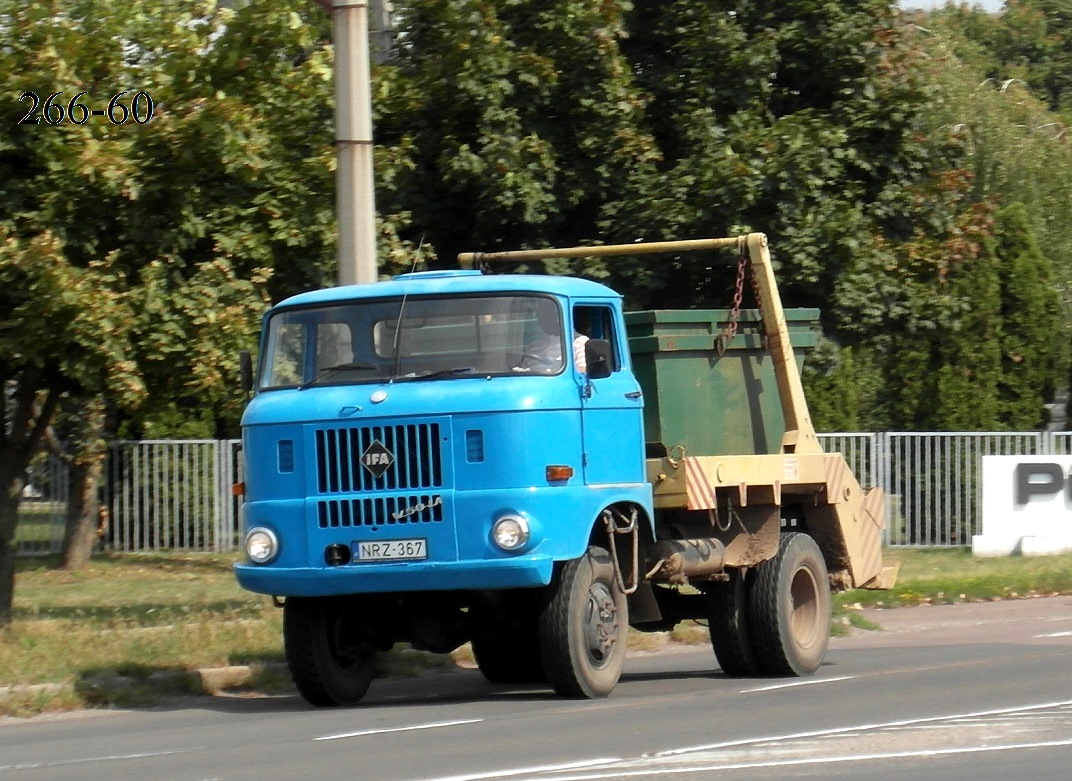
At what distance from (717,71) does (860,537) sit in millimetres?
8343

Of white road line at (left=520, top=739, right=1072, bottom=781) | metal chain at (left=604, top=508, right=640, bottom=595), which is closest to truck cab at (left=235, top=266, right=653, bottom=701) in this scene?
metal chain at (left=604, top=508, right=640, bottom=595)

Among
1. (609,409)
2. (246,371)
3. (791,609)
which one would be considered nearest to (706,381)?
(609,409)

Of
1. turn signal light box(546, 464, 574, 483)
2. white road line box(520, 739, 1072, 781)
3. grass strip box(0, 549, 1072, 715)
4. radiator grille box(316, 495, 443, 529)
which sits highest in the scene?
turn signal light box(546, 464, 574, 483)

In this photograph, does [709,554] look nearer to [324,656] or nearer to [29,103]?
[324,656]

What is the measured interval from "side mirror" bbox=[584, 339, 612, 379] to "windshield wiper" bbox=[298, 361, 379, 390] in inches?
51.9

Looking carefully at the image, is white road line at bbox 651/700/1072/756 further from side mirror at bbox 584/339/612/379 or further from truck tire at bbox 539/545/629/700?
side mirror at bbox 584/339/612/379

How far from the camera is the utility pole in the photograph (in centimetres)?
1373

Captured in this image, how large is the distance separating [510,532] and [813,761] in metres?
2.74

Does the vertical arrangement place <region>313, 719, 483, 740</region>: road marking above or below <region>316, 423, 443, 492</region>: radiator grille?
below

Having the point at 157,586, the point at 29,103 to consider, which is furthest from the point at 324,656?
the point at 157,586

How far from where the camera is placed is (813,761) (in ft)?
27.9

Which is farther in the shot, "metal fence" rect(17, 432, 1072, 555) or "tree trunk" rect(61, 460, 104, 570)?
"metal fence" rect(17, 432, 1072, 555)

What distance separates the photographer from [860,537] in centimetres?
1424

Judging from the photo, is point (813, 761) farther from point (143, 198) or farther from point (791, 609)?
point (143, 198)
